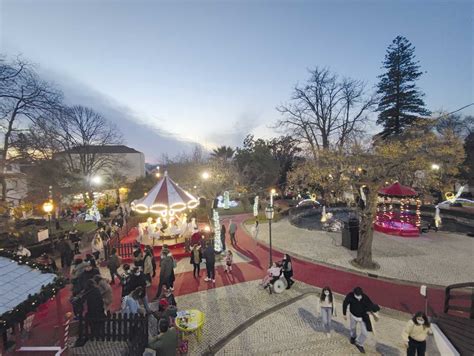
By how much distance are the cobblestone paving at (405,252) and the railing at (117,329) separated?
8.83 metres

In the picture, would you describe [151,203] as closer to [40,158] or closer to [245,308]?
[40,158]

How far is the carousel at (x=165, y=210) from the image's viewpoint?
48.8ft

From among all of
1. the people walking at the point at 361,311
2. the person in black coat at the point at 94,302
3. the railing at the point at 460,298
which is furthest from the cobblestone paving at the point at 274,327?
the person in black coat at the point at 94,302

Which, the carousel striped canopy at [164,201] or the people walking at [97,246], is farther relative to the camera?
the carousel striped canopy at [164,201]

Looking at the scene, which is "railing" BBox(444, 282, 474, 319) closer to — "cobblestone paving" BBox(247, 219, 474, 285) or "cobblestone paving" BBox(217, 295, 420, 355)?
"cobblestone paving" BBox(217, 295, 420, 355)

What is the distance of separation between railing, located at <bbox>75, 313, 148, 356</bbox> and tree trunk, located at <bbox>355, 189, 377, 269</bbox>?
9.36 meters

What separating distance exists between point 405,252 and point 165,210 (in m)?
13.0

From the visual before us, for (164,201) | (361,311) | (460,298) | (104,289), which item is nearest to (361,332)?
(361,311)

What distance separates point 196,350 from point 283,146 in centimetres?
3878

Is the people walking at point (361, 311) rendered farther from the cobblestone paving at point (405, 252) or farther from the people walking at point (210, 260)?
the people walking at point (210, 260)

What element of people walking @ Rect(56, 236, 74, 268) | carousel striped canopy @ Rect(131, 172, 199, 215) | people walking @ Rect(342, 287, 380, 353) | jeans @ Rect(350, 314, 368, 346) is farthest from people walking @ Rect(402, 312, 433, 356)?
people walking @ Rect(56, 236, 74, 268)

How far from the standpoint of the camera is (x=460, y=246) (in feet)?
46.8

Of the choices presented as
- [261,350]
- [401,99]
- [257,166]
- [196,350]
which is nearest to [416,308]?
[261,350]

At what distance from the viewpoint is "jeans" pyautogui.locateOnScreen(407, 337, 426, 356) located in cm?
555
